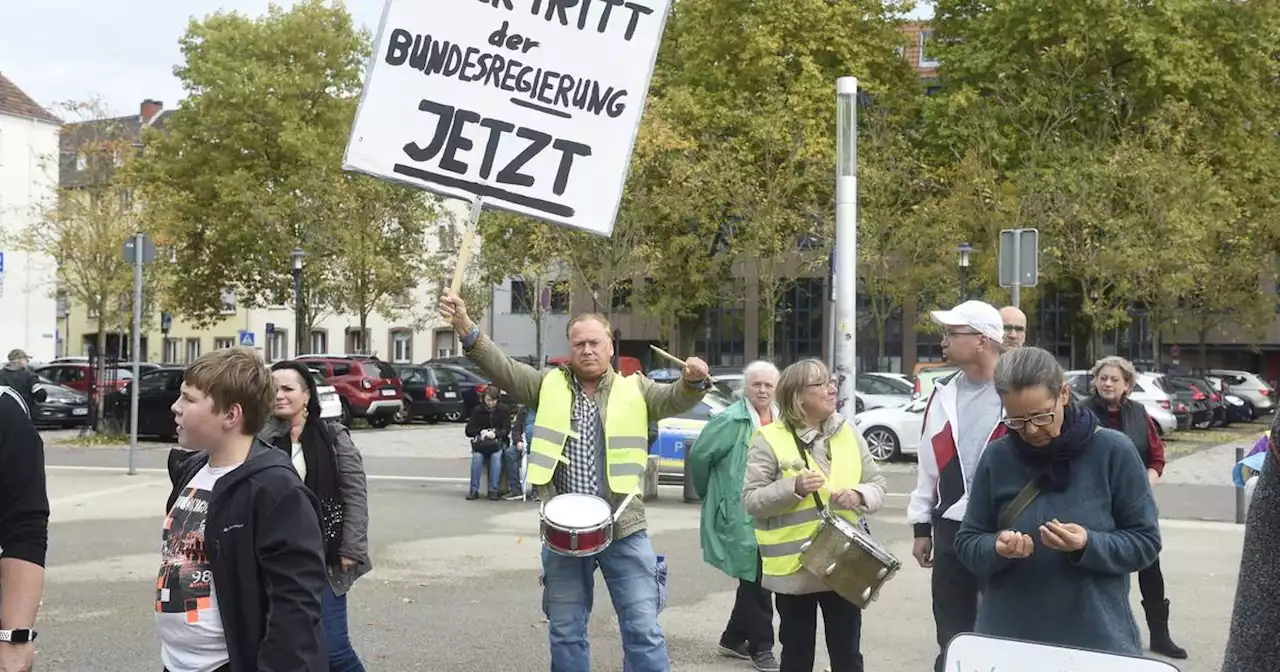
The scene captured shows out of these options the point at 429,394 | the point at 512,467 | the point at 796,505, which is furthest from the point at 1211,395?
the point at 796,505

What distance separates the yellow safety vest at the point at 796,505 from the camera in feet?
19.2

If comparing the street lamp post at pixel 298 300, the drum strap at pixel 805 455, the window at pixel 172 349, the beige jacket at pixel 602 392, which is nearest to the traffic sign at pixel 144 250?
the beige jacket at pixel 602 392

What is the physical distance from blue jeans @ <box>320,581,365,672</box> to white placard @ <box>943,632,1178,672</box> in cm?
349

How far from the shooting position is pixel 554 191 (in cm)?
596

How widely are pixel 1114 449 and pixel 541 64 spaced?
9.91 feet

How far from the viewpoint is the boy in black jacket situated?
3.38 m

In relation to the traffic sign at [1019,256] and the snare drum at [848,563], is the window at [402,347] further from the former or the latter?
the snare drum at [848,563]

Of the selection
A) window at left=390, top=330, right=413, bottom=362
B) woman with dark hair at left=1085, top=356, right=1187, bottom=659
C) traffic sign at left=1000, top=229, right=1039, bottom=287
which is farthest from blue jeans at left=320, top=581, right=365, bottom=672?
window at left=390, top=330, right=413, bottom=362

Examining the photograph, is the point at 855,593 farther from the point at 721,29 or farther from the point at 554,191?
the point at 721,29

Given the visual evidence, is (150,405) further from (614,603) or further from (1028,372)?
(1028,372)

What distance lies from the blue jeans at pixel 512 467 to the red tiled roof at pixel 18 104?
43.7m

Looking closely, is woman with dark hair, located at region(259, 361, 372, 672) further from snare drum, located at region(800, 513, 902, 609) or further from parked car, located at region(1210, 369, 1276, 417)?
parked car, located at region(1210, 369, 1276, 417)

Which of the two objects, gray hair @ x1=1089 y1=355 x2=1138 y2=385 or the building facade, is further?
the building facade

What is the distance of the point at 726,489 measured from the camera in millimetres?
7664
